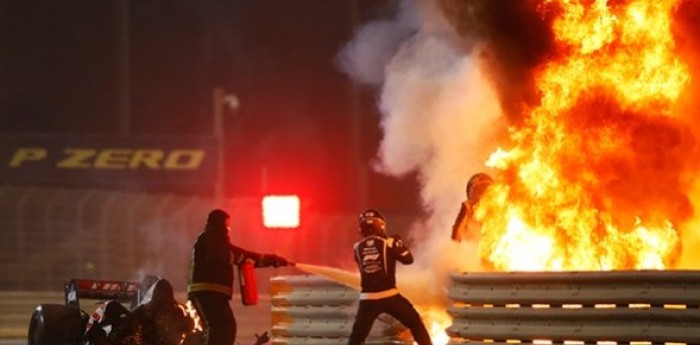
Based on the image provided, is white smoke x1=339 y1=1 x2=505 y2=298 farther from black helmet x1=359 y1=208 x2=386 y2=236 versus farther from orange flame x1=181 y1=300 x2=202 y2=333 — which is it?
black helmet x1=359 y1=208 x2=386 y2=236

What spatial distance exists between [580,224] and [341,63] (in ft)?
90.2

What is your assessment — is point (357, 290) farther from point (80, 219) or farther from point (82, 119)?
point (82, 119)

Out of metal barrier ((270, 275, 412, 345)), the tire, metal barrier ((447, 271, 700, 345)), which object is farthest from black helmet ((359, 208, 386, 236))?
the tire

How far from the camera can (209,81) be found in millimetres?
45750

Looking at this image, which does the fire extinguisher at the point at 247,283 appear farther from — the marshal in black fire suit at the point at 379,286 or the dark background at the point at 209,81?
the dark background at the point at 209,81

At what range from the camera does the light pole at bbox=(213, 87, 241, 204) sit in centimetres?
4434

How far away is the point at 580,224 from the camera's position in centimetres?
1705

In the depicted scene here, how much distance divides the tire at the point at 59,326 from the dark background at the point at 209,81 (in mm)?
26138

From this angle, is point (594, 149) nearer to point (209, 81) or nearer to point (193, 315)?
point (193, 315)

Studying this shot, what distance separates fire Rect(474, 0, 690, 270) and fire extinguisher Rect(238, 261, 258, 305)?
9.72 ft

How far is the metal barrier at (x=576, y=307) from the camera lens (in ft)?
41.6

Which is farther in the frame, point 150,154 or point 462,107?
point 150,154

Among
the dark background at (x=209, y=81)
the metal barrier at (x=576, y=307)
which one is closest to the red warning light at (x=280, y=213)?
the metal barrier at (x=576, y=307)

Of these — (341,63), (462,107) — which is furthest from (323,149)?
(462,107)
